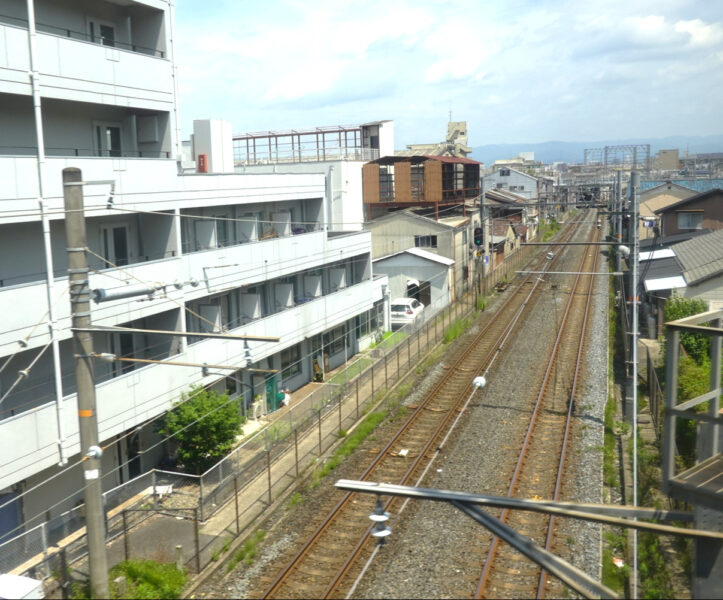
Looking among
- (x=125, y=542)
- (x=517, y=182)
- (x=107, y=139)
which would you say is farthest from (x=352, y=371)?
(x=517, y=182)

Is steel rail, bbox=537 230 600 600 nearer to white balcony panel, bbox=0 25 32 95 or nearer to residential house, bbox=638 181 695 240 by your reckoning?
white balcony panel, bbox=0 25 32 95

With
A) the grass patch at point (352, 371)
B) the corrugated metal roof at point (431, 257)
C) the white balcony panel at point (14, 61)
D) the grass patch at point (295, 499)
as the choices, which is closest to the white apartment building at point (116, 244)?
the white balcony panel at point (14, 61)

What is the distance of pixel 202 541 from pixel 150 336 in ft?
18.5

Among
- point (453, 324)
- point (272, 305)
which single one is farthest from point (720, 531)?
point (453, 324)

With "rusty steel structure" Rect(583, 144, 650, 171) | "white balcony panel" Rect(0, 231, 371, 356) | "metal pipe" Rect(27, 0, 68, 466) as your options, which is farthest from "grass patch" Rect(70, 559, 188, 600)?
"rusty steel structure" Rect(583, 144, 650, 171)

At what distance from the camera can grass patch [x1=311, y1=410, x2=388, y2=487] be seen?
1500 cm

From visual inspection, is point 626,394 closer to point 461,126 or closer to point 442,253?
point 442,253

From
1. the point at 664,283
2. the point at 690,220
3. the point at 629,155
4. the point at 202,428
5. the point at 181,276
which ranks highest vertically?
the point at 629,155

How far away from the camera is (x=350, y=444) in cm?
1675

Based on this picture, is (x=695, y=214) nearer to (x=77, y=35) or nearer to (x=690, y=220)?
(x=690, y=220)

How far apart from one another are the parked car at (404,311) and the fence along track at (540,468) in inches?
248

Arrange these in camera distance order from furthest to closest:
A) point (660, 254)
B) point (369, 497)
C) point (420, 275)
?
point (660, 254) < point (420, 275) < point (369, 497)

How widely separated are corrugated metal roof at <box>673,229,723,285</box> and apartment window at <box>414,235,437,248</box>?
1123cm

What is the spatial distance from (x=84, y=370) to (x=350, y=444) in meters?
9.14
